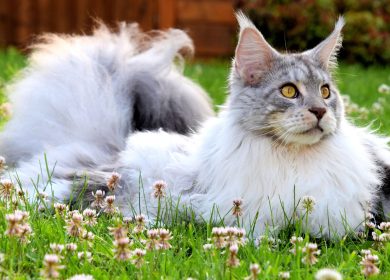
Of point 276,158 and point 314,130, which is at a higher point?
point 314,130

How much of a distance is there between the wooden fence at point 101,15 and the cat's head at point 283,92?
9848 mm

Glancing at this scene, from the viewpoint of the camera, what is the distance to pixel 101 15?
1372 cm

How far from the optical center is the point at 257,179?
12.2ft

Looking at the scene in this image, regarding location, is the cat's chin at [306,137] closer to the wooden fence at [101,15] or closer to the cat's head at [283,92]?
the cat's head at [283,92]

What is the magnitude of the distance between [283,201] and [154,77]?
1.86m

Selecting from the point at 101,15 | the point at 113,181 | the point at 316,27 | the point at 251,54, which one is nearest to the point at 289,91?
the point at 251,54

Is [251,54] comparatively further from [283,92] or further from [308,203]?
[308,203]

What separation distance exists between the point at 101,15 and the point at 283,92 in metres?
10.5

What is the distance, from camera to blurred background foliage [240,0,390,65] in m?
13.7

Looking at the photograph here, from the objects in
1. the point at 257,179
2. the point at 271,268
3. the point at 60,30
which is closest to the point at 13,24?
the point at 60,30

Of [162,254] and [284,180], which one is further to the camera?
[284,180]

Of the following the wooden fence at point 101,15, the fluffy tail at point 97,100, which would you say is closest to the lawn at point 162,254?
the fluffy tail at point 97,100

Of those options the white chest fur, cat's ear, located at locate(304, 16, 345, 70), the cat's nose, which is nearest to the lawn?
the white chest fur

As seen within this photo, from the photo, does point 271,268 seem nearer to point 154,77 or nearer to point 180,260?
point 180,260
